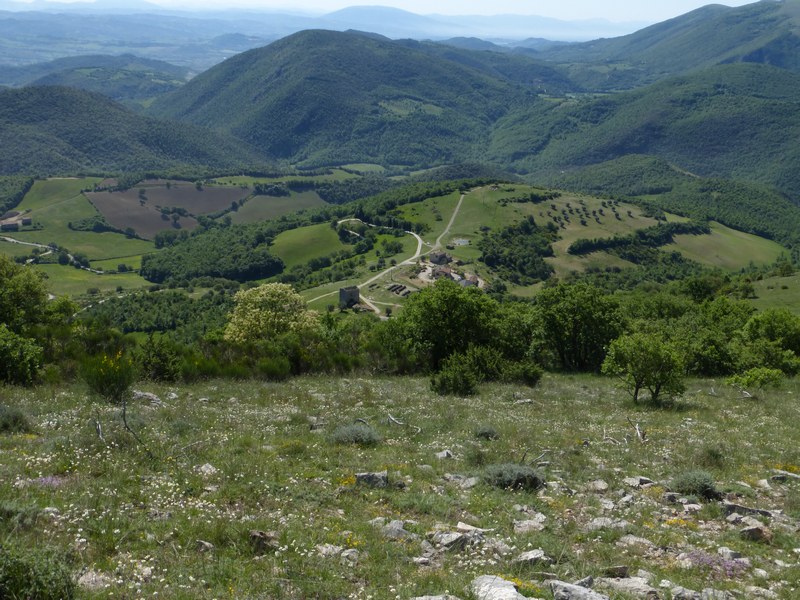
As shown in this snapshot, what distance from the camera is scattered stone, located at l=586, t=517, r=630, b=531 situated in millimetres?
12594

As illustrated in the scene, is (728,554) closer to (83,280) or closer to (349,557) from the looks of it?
(349,557)

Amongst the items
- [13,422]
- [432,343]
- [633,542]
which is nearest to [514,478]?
[633,542]

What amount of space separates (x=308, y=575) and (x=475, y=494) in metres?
5.87

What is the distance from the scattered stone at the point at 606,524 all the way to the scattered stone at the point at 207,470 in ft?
27.5

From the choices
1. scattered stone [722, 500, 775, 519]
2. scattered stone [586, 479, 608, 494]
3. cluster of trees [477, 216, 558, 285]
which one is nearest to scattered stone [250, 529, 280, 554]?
scattered stone [586, 479, 608, 494]

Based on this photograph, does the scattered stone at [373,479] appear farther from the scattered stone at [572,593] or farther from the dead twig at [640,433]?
the dead twig at [640,433]

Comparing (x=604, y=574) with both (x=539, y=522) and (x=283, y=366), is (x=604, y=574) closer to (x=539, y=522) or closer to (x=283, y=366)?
(x=539, y=522)

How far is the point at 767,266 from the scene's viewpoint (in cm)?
19688

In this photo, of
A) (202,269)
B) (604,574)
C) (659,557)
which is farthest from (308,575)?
(202,269)

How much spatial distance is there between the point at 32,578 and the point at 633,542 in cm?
1045

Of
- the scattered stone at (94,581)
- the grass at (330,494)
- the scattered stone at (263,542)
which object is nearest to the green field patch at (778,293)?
the grass at (330,494)

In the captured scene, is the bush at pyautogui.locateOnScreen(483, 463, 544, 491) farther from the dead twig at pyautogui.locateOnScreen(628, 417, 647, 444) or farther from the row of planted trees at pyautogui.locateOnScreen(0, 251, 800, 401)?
the row of planted trees at pyautogui.locateOnScreen(0, 251, 800, 401)

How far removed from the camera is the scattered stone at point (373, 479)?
14.3m

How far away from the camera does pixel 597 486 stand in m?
15.6
